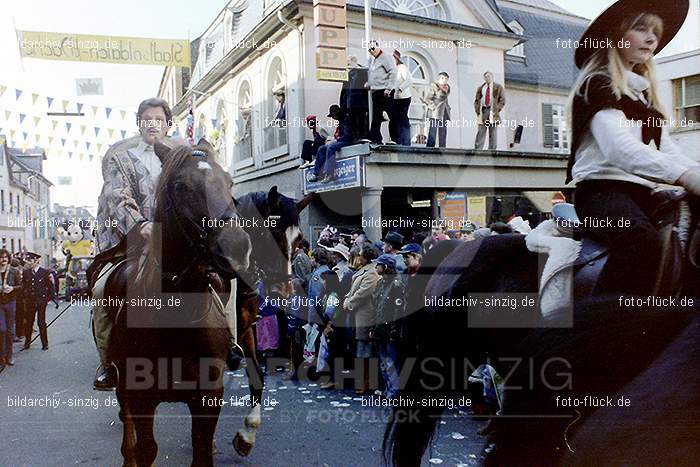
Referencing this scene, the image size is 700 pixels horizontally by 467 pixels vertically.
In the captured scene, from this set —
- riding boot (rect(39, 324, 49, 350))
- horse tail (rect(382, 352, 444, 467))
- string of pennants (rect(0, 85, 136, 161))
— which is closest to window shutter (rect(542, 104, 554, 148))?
horse tail (rect(382, 352, 444, 467))

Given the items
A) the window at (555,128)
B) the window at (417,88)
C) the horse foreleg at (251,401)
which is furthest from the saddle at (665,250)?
the horse foreleg at (251,401)

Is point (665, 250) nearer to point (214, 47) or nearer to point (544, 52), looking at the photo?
point (544, 52)

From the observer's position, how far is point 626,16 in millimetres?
2246

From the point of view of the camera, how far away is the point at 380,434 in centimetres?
368

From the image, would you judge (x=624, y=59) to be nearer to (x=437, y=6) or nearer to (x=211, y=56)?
(x=437, y=6)

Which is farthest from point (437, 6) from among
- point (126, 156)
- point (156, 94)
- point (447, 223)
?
point (126, 156)

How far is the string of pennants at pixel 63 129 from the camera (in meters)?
3.08

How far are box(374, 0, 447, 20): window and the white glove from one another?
1.60 meters

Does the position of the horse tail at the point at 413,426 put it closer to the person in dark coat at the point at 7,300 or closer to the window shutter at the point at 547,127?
the window shutter at the point at 547,127

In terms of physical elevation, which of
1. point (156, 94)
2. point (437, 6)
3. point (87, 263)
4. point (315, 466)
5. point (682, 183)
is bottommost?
point (315, 466)

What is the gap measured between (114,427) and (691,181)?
4007 millimetres

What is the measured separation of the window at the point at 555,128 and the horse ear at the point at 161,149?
1866 millimetres

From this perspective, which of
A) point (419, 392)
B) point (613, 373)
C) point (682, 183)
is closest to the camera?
point (682, 183)

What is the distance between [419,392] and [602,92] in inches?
60.1
